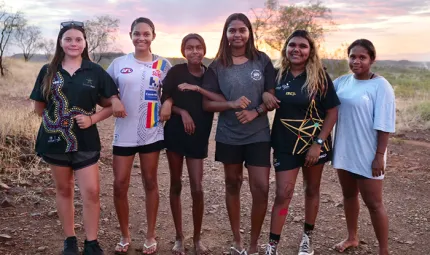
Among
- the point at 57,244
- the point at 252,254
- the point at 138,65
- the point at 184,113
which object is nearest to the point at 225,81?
the point at 184,113

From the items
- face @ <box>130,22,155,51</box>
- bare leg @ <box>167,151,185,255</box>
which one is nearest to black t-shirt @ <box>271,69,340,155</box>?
bare leg @ <box>167,151,185,255</box>

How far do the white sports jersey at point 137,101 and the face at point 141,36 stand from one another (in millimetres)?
127

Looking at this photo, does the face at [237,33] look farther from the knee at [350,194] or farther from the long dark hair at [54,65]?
the knee at [350,194]

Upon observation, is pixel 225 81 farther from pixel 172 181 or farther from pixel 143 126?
pixel 172 181

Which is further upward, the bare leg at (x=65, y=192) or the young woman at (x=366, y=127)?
the young woman at (x=366, y=127)

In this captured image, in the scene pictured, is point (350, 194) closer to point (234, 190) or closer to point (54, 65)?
point (234, 190)

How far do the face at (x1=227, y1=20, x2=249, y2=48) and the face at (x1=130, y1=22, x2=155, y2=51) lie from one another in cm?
66

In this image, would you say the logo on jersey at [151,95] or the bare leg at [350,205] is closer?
the logo on jersey at [151,95]

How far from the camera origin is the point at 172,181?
3553 millimetres

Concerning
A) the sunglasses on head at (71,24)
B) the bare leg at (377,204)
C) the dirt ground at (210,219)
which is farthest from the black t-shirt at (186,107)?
the bare leg at (377,204)

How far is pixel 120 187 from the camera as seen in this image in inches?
136

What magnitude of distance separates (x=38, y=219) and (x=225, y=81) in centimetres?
253

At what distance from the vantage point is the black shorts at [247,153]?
3285 millimetres

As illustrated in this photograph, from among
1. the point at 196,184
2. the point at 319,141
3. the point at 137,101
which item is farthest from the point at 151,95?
the point at 319,141
